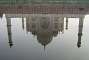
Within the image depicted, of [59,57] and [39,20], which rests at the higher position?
[39,20]

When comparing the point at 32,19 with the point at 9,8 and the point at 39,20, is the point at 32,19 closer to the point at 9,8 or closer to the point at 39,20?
the point at 39,20

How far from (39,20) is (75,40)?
3187mm

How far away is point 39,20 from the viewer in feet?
30.1

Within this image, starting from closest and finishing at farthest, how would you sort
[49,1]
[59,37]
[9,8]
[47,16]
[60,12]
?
[59,37] < [47,16] < [60,12] < [9,8] < [49,1]

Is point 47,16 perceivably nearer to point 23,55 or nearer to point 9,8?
point 9,8

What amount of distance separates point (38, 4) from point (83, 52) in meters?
7.70

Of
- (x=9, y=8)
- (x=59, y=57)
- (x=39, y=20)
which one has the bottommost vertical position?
(x=59, y=57)

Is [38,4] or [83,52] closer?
[83,52]

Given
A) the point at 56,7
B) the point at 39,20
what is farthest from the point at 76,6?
the point at 39,20

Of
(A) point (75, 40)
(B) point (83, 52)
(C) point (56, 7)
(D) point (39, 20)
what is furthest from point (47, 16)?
(B) point (83, 52)

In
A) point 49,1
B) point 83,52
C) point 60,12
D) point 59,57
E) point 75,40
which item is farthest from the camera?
point 49,1

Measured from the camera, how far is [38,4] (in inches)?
488

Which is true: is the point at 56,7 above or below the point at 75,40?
above

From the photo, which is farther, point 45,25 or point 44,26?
point 45,25
